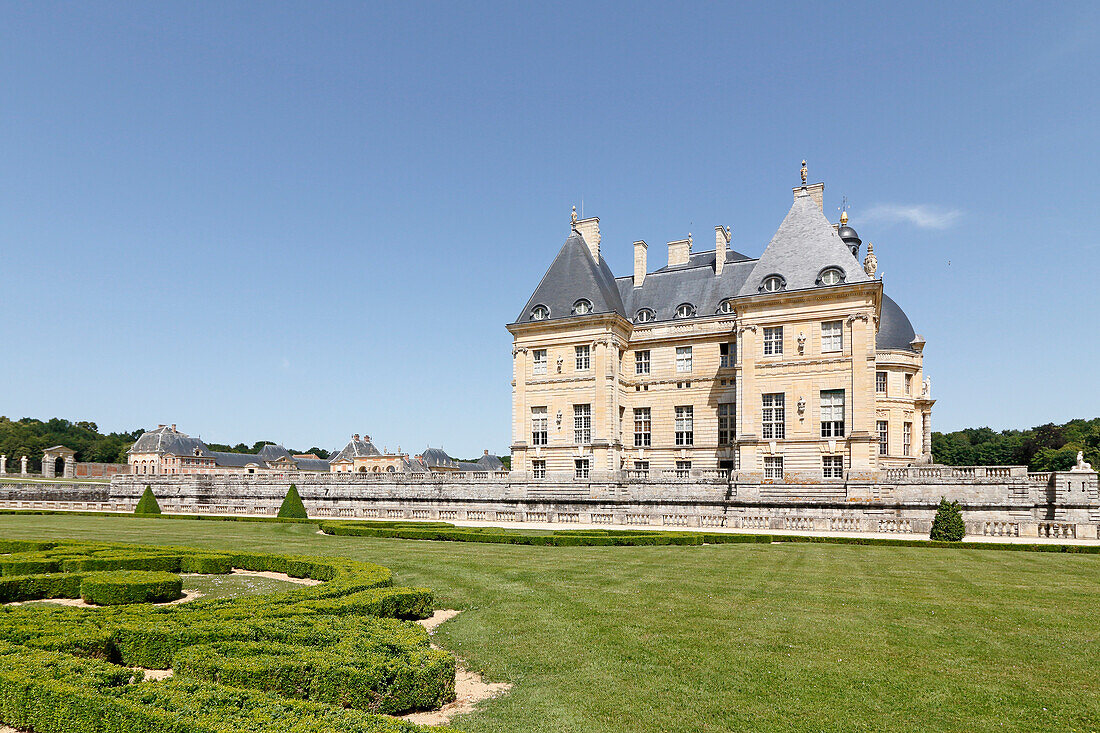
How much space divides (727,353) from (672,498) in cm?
1389

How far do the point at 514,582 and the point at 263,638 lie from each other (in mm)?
6390

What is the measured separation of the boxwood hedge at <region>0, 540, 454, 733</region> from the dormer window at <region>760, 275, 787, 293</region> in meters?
34.7

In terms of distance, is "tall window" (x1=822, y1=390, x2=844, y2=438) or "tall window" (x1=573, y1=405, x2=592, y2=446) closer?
"tall window" (x1=822, y1=390, x2=844, y2=438)

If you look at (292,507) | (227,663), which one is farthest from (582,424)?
(227,663)

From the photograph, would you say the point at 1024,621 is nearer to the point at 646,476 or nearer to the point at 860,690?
the point at 860,690

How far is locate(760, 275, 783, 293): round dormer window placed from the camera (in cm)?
4106

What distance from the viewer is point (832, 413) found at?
39.0 meters

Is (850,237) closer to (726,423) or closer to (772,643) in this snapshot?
(726,423)

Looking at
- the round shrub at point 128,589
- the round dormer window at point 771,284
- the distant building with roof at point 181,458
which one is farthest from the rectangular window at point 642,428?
the distant building with roof at point 181,458

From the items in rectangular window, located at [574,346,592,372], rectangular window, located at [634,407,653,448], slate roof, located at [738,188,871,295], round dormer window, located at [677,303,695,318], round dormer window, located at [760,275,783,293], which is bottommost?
rectangular window, located at [634,407,653,448]

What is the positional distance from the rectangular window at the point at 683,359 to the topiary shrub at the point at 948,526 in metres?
22.3

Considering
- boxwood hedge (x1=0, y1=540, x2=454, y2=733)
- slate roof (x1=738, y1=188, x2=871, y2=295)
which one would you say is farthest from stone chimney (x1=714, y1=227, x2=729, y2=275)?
boxwood hedge (x1=0, y1=540, x2=454, y2=733)

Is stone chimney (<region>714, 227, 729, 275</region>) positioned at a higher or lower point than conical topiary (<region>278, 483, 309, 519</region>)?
higher

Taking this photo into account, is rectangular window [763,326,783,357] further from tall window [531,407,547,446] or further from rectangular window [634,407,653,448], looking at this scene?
tall window [531,407,547,446]
